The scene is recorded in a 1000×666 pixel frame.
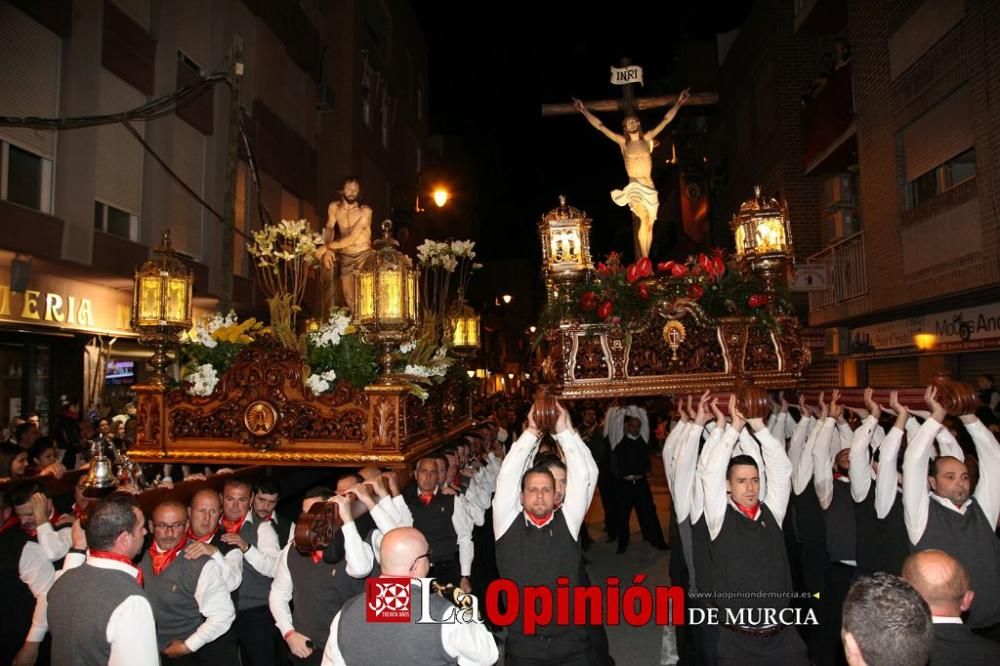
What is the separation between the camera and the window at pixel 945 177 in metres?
10.5

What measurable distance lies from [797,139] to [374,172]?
1204 cm

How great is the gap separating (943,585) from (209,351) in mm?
4550

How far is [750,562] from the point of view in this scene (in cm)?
388

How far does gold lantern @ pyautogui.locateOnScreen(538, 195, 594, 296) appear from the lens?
4449 millimetres

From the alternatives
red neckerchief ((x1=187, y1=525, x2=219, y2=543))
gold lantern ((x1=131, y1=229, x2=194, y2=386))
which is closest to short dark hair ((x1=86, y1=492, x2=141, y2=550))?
red neckerchief ((x1=187, y1=525, x2=219, y2=543))

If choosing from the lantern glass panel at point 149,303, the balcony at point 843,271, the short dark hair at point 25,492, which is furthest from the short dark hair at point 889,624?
the balcony at point 843,271

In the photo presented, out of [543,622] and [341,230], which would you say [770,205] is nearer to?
[543,622]

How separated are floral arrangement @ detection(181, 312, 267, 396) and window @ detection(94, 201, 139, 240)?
23.3ft

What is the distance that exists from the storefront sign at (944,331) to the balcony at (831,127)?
340cm

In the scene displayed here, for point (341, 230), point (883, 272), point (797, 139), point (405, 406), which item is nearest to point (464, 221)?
point (797, 139)

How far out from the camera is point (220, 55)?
558 inches

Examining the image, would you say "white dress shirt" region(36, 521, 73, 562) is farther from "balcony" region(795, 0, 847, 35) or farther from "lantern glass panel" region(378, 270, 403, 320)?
"balcony" region(795, 0, 847, 35)

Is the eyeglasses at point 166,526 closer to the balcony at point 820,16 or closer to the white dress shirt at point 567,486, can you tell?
the white dress shirt at point 567,486

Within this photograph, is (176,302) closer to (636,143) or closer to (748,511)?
(636,143)
